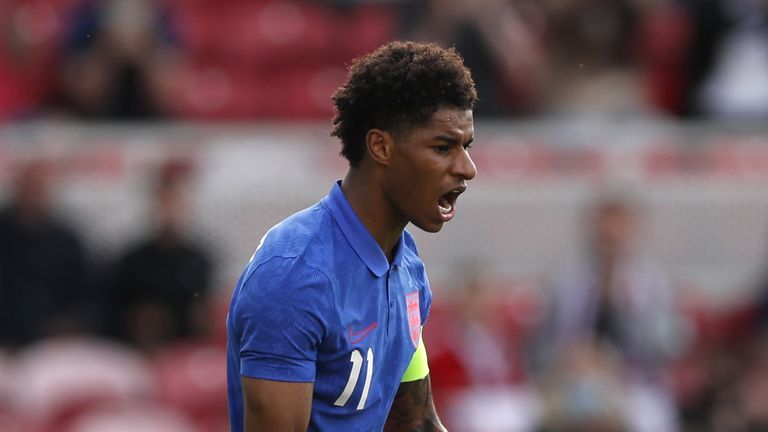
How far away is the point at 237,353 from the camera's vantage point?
155 inches

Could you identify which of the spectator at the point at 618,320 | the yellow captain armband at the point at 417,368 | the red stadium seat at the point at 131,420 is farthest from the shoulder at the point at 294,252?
the spectator at the point at 618,320

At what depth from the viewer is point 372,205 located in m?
4.04

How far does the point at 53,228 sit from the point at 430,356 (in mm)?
2477

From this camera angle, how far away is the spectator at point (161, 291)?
8805 millimetres

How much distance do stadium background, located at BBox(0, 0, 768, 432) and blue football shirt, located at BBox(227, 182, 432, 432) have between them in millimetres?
4666

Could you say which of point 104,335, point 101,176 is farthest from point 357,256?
point 101,176

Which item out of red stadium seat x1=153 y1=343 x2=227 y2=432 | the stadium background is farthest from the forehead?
the stadium background

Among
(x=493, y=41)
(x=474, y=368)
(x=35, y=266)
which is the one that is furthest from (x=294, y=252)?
(x=493, y=41)

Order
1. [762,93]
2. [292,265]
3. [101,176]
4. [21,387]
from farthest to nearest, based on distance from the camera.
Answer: [762,93]
[101,176]
[21,387]
[292,265]

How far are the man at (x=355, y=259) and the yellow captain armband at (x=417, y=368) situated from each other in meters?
0.26

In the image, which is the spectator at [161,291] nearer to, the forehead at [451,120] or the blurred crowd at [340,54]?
the blurred crowd at [340,54]

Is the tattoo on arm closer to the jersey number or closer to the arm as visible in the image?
the jersey number

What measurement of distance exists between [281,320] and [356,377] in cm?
33

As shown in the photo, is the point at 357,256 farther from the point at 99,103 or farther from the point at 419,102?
the point at 99,103
